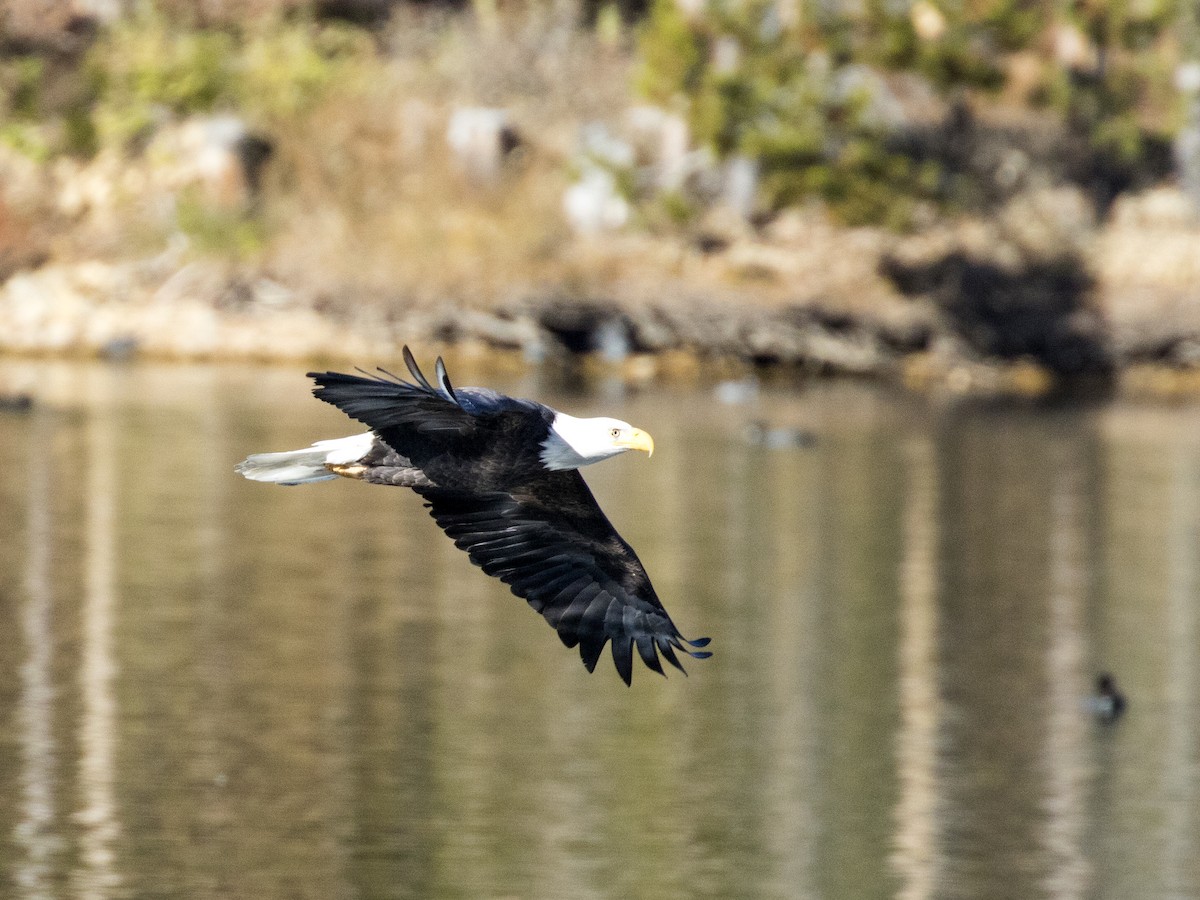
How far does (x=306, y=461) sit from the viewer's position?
29.7 feet

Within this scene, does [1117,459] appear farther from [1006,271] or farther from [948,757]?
[948,757]

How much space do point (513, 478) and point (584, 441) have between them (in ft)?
1.38

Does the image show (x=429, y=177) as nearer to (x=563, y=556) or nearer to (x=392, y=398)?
(x=563, y=556)

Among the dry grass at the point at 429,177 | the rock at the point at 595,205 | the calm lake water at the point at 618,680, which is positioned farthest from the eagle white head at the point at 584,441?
the rock at the point at 595,205

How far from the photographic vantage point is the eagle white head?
885 centimetres

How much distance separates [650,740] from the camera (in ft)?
61.5

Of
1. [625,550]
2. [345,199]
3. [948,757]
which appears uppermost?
[345,199]

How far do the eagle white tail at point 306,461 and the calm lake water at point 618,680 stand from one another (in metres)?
5.69

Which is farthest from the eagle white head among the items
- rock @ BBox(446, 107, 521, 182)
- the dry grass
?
rock @ BBox(446, 107, 521, 182)

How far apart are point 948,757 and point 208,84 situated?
98.6 ft

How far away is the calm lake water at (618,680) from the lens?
50.6 ft

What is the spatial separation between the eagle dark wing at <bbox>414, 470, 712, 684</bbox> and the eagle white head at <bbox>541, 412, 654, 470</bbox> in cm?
65

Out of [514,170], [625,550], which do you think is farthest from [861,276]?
[625,550]

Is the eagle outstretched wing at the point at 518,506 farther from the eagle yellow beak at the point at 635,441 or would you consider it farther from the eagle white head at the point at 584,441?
the eagle yellow beak at the point at 635,441
